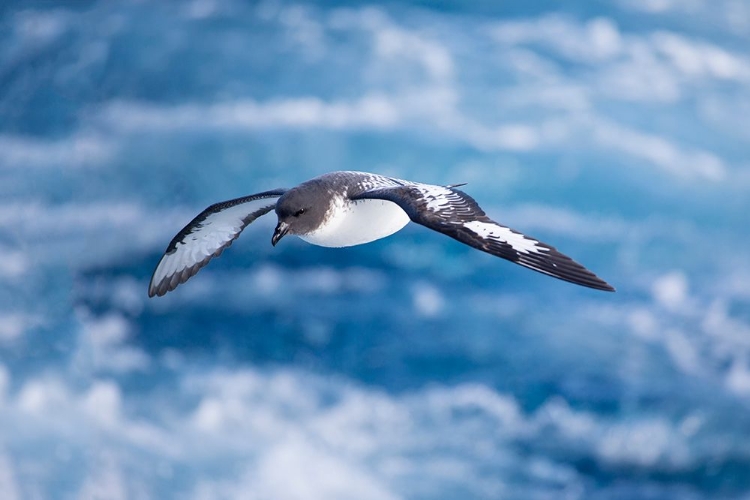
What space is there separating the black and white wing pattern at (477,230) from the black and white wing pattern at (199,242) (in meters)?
1.40

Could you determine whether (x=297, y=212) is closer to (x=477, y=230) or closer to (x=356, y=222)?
(x=356, y=222)

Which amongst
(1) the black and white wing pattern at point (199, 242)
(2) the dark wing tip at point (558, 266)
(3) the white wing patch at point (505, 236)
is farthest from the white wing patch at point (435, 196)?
(1) the black and white wing pattern at point (199, 242)

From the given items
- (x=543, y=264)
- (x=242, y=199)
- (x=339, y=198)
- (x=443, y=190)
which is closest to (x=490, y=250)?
(x=543, y=264)

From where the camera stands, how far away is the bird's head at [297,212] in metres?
5.86

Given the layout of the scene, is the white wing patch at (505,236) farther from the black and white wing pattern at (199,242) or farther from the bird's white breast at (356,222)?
the black and white wing pattern at (199,242)

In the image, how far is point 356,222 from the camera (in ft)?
20.3

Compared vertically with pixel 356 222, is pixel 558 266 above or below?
below

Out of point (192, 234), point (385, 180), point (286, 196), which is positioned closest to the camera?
point (286, 196)

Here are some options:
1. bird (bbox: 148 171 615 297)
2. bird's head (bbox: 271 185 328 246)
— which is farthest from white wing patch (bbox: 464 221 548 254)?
bird's head (bbox: 271 185 328 246)

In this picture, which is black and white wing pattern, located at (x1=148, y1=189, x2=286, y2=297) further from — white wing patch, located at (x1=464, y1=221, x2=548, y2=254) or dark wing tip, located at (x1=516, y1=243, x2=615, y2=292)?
dark wing tip, located at (x1=516, y1=243, x2=615, y2=292)

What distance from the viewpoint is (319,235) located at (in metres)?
6.08

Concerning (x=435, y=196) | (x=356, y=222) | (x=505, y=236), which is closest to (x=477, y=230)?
(x=505, y=236)

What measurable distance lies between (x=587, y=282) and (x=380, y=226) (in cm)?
166

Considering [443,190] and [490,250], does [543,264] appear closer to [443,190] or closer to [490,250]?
[490,250]
